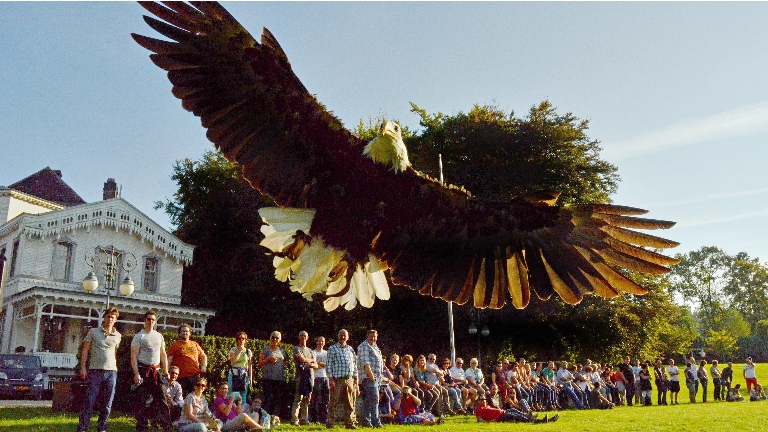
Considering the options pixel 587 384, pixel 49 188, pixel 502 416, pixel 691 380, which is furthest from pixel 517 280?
pixel 49 188

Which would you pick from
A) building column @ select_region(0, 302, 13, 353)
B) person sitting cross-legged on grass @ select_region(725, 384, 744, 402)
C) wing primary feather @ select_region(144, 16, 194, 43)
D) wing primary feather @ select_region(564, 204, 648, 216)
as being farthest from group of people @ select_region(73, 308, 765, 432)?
building column @ select_region(0, 302, 13, 353)

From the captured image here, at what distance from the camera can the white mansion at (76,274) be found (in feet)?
74.1

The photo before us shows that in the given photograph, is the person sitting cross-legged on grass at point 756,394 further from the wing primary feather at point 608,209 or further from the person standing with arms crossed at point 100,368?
the person standing with arms crossed at point 100,368

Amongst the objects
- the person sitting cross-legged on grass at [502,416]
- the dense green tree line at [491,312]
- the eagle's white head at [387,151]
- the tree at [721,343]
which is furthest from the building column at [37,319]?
the tree at [721,343]

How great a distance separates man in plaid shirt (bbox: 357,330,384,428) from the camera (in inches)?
382

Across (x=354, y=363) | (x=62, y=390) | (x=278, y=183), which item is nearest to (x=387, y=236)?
(x=278, y=183)

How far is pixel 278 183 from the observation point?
527cm

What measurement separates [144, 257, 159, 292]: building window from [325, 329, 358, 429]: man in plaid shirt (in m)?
18.5

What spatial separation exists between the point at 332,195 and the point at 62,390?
26.0 ft

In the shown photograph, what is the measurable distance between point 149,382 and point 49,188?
27.5 metres

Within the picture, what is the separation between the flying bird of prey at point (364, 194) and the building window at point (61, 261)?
71.0ft

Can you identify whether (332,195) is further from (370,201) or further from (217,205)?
(217,205)

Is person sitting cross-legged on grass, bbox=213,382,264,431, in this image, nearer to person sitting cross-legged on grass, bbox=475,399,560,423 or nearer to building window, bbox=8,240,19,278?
person sitting cross-legged on grass, bbox=475,399,560,423

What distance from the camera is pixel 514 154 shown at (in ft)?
81.3
